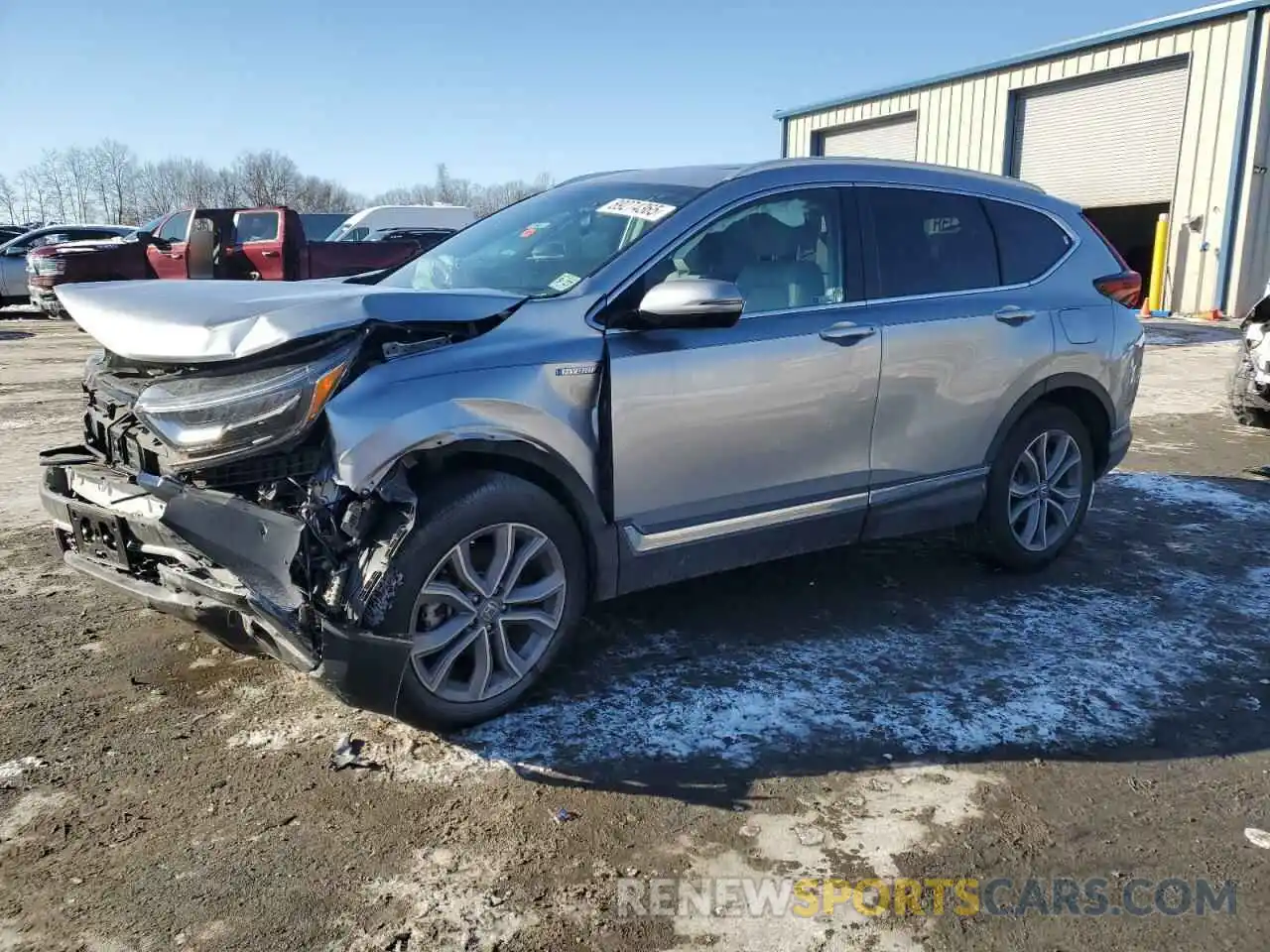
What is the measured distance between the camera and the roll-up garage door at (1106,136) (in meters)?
19.4

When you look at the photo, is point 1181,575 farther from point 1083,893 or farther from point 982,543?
point 1083,893

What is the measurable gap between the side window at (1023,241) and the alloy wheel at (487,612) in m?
2.72

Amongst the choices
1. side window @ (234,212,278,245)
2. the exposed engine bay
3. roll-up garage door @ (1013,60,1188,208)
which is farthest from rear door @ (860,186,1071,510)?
roll-up garage door @ (1013,60,1188,208)

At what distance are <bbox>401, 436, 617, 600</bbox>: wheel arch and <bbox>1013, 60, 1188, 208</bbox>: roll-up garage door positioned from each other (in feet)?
65.0

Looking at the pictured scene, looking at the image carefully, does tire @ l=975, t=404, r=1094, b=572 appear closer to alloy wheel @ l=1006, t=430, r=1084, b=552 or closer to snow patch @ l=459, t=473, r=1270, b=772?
alloy wheel @ l=1006, t=430, r=1084, b=552

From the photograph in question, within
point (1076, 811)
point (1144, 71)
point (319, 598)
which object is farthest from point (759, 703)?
point (1144, 71)

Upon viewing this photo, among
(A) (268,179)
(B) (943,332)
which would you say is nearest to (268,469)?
(B) (943,332)

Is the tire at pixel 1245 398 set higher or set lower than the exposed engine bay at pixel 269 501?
lower

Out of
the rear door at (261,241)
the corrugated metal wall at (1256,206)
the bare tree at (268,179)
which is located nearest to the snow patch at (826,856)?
the rear door at (261,241)

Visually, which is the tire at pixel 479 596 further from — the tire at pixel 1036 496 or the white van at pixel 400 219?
the white van at pixel 400 219

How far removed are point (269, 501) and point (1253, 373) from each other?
823 centimetres

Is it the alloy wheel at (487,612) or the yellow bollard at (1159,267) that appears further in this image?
the yellow bollard at (1159,267)

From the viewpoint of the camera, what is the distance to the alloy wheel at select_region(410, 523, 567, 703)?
3168 millimetres

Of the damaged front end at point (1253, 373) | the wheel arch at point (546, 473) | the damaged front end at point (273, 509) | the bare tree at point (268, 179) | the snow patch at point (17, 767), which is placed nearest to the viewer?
the damaged front end at point (273, 509)
